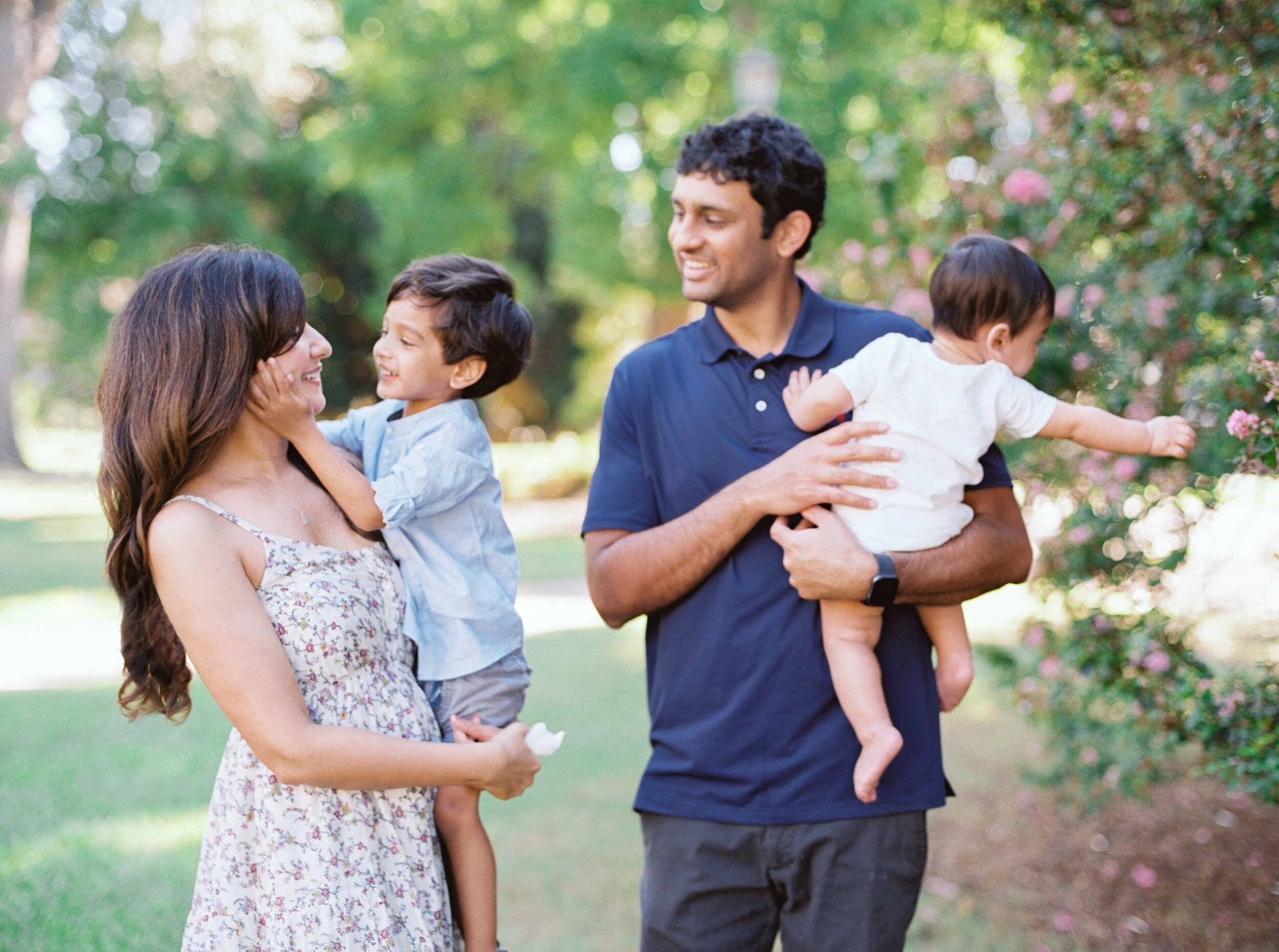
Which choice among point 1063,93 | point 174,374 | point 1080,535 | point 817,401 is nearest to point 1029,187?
point 1063,93

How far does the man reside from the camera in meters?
2.05

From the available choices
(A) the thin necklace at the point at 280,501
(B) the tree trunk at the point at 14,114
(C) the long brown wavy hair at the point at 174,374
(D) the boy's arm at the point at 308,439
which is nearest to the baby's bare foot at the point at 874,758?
(D) the boy's arm at the point at 308,439

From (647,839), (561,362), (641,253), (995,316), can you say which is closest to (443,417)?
(647,839)

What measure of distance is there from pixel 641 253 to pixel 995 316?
15.6 metres

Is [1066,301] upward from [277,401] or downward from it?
upward

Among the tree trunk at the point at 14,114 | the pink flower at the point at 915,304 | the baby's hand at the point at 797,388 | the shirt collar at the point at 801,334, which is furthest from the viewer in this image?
the tree trunk at the point at 14,114

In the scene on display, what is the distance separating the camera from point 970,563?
83.5 inches

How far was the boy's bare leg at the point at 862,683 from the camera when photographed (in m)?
1.98

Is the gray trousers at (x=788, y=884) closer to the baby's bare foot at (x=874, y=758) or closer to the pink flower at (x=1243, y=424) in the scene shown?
the baby's bare foot at (x=874, y=758)

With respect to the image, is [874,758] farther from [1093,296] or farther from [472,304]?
[1093,296]

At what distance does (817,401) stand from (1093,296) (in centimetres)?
245

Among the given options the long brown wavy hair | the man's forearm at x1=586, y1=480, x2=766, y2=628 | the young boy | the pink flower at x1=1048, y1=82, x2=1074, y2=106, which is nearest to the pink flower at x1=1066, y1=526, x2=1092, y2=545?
the pink flower at x1=1048, y1=82, x2=1074, y2=106

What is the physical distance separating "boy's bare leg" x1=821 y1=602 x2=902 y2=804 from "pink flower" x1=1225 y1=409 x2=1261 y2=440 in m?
0.76

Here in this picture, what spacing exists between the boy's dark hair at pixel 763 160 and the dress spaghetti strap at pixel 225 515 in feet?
4.00
